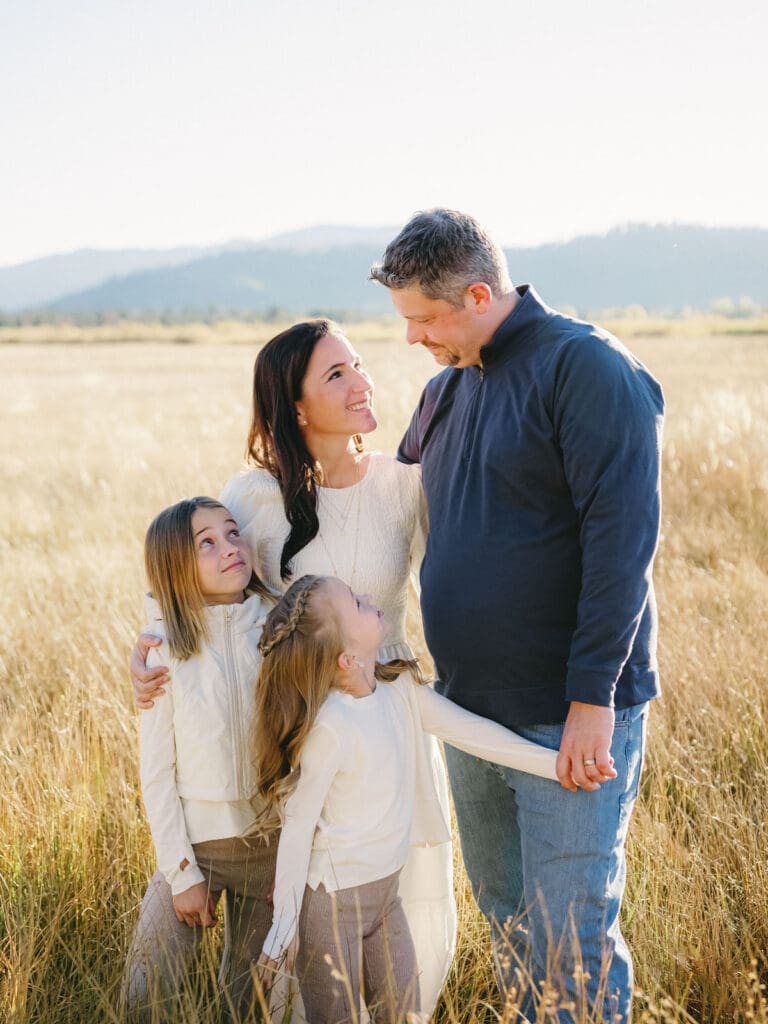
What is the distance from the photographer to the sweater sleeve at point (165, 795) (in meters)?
2.53

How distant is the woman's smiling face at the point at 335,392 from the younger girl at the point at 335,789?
579 millimetres

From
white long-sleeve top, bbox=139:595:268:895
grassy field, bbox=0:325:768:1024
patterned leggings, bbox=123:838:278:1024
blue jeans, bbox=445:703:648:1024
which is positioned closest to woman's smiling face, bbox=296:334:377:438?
white long-sleeve top, bbox=139:595:268:895

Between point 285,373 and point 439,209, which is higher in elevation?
point 439,209

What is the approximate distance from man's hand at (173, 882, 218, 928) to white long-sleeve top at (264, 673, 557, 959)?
25cm

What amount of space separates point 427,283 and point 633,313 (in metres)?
77.3

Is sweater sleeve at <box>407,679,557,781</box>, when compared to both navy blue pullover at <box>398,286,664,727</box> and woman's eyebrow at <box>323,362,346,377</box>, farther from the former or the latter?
woman's eyebrow at <box>323,362,346,377</box>

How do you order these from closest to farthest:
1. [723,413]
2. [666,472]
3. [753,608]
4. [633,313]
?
[753,608] < [666,472] < [723,413] < [633,313]

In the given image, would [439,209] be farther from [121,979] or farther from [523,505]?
[121,979]

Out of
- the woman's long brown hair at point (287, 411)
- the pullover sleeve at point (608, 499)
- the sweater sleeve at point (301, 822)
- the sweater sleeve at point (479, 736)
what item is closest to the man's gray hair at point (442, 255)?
the pullover sleeve at point (608, 499)

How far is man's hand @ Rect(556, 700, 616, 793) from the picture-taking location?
229 centimetres

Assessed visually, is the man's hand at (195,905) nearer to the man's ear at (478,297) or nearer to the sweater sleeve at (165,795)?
the sweater sleeve at (165,795)

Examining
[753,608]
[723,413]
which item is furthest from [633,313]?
[753,608]

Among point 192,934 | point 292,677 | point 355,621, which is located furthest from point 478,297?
point 192,934

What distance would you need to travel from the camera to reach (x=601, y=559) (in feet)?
7.35
